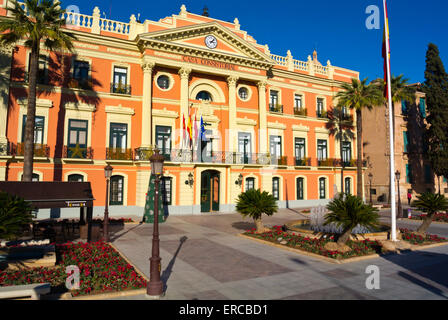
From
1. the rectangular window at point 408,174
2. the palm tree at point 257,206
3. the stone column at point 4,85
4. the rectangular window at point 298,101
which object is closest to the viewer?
the palm tree at point 257,206

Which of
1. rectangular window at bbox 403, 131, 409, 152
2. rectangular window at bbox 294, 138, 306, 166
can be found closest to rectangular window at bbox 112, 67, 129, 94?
rectangular window at bbox 294, 138, 306, 166

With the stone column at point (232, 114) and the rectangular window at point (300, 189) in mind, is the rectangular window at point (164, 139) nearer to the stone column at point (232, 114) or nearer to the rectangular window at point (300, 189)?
the stone column at point (232, 114)

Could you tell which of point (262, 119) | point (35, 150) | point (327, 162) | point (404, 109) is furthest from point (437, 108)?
point (35, 150)

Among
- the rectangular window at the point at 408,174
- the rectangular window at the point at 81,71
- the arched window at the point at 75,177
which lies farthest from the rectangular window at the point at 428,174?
the rectangular window at the point at 81,71

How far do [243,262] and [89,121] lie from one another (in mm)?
18933

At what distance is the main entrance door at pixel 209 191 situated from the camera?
93.9ft

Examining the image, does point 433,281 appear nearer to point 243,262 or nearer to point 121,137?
point 243,262

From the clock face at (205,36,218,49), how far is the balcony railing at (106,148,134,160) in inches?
480

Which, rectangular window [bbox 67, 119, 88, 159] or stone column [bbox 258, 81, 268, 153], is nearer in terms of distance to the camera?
rectangular window [bbox 67, 119, 88, 159]

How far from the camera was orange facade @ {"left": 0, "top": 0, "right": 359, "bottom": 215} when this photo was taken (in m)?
24.0

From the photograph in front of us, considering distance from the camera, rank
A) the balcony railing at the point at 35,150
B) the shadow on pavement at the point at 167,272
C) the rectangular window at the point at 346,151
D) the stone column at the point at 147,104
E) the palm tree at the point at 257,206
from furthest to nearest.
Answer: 1. the rectangular window at the point at 346,151
2. the stone column at the point at 147,104
3. the balcony railing at the point at 35,150
4. the palm tree at the point at 257,206
5. the shadow on pavement at the point at 167,272

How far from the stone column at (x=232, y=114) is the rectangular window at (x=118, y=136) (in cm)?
959

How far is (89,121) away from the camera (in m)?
25.2

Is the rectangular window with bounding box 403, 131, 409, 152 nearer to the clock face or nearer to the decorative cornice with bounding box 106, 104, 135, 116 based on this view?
the clock face
